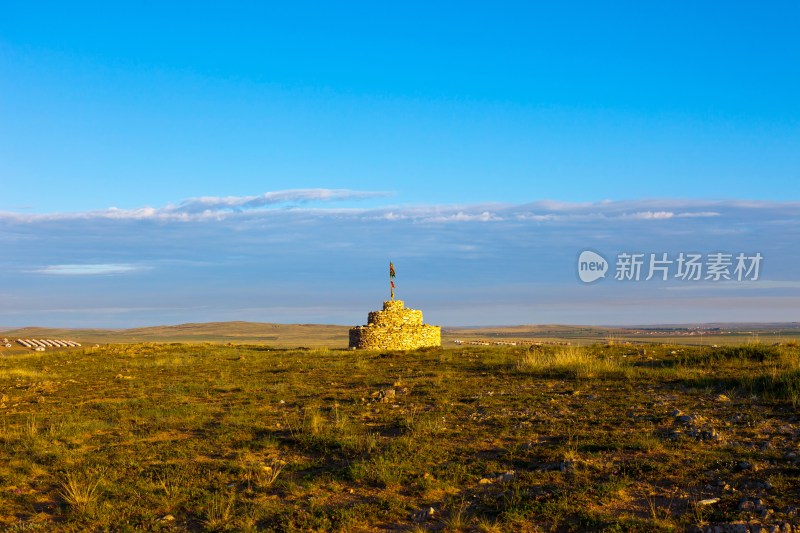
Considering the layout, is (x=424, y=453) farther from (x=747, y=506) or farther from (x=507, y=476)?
(x=747, y=506)

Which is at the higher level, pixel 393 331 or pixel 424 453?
pixel 393 331

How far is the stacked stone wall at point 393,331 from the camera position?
115ft

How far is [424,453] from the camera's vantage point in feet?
33.0

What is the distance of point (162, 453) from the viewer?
11.0 meters

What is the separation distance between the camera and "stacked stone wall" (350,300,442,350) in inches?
1379

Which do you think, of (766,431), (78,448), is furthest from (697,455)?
(78,448)

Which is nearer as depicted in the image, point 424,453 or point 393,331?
point 424,453

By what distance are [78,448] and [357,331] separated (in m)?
24.2

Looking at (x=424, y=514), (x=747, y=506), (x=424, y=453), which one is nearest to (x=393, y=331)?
(x=424, y=453)

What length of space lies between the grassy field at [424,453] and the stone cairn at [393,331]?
639 inches

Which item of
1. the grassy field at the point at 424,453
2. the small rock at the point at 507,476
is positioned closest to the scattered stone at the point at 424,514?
the grassy field at the point at 424,453

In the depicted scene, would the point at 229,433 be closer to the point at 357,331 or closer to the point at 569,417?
the point at 569,417

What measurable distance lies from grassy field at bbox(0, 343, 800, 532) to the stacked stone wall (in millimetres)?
16225

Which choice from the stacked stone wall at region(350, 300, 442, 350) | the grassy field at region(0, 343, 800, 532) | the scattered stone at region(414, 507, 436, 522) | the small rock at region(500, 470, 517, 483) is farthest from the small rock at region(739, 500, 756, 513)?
the stacked stone wall at region(350, 300, 442, 350)
